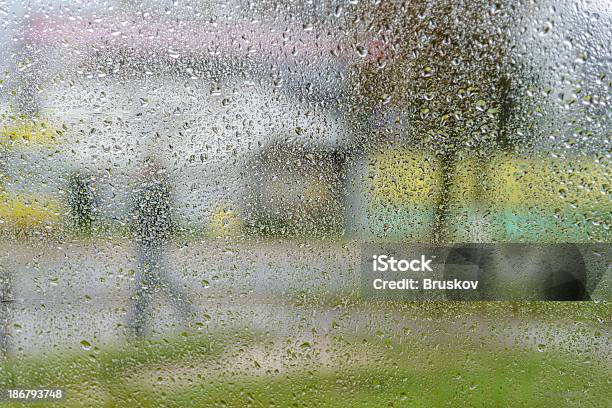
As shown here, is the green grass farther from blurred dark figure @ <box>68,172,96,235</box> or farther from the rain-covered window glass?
blurred dark figure @ <box>68,172,96,235</box>

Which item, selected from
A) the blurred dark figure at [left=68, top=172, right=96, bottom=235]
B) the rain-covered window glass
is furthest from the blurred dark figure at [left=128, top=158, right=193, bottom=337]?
the blurred dark figure at [left=68, top=172, right=96, bottom=235]

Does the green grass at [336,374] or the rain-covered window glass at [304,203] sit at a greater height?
the rain-covered window glass at [304,203]

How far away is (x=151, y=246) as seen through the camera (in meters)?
1.14

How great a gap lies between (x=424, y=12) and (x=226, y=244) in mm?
807

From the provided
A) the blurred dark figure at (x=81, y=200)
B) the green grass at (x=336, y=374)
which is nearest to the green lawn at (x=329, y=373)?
the green grass at (x=336, y=374)

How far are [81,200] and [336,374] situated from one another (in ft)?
2.74

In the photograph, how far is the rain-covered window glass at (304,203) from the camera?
1.12 meters

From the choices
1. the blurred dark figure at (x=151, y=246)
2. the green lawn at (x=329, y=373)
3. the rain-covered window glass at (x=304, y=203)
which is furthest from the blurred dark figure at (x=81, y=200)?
the green lawn at (x=329, y=373)

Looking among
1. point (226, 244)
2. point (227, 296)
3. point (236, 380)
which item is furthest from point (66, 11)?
point (236, 380)

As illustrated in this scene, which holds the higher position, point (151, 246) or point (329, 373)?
point (151, 246)

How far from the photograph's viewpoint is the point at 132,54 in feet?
3.72

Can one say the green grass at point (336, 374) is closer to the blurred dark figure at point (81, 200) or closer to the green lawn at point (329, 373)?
the green lawn at point (329, 373)

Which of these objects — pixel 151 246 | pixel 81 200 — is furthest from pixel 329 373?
pixel 81 200

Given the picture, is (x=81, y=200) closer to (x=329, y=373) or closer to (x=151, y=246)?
(x=151, y=246)
